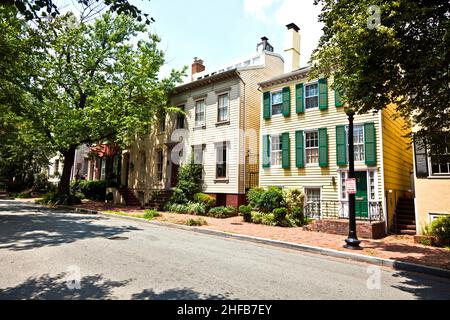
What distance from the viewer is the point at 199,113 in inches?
859

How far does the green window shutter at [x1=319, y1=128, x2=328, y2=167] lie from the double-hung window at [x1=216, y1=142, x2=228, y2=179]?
6429mm

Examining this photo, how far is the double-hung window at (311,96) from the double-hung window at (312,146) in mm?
1554

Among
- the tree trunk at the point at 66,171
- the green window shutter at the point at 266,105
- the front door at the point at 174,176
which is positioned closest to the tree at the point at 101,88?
the tree trunk at the point at 66,171

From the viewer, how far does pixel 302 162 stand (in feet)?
53.5

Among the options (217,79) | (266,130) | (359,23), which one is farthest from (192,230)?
(217,79)

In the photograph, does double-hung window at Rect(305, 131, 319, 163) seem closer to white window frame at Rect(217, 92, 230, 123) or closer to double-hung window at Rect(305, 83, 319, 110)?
double-hung window at Rect(305, 83, 319, 110)

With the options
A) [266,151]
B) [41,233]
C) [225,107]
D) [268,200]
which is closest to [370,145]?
[268,200]

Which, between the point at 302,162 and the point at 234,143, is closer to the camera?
the point at 302,162

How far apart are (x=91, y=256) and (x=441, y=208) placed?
505 inches

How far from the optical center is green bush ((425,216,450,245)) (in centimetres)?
1041

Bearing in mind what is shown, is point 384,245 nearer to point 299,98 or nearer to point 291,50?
point 299,98

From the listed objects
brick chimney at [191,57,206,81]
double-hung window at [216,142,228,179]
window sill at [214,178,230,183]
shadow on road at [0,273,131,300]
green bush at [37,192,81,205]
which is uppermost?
brick chimney at [191,57,206,81]

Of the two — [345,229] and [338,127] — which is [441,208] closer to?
[345,229]

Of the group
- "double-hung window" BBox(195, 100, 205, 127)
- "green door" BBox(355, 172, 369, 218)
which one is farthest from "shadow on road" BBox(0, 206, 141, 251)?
"double-hung window" BBox(195, 100, 205, 127)
